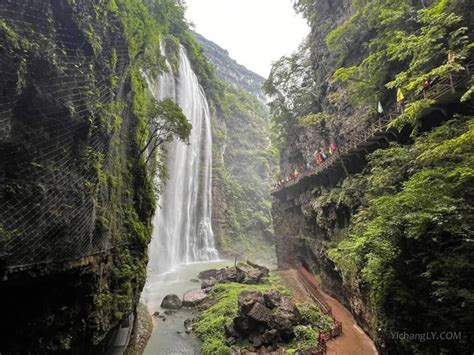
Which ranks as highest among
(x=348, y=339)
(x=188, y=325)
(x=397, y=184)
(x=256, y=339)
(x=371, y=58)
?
(x=371, y=58)

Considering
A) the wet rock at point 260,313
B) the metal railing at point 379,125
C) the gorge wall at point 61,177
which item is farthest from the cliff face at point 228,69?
the gorge wall at point 61,177

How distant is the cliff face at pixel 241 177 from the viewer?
4306cm

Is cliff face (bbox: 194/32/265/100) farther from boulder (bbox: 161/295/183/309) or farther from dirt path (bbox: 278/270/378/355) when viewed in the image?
dirt path (bbox: 278/270/378/355)

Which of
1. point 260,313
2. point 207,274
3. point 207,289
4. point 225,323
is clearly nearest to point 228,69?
point 207,274

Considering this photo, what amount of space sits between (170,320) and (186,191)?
2256 cm

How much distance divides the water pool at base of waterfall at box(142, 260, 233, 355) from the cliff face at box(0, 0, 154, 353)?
484 centimetres

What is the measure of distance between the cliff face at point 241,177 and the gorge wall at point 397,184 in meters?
16.1

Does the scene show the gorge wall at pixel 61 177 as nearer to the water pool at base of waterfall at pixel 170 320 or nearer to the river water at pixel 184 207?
the water pool at base of waterfall at pixel 170 320

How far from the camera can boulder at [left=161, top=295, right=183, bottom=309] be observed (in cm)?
1927

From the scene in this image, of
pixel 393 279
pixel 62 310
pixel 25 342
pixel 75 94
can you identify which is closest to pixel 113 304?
pixel 62 310

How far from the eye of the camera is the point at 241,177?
53500mm

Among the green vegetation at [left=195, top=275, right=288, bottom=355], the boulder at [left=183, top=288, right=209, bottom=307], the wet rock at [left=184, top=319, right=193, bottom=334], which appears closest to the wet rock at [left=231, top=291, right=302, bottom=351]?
the green vegetation at [left=195, top=275, right=288, bottom=355]

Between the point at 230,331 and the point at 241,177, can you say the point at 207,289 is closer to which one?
the point at 230,331

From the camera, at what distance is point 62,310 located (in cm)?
659
